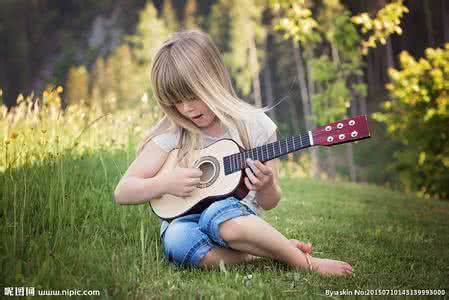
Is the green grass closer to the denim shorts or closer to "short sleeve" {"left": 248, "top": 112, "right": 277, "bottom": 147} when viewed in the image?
the denim shorts

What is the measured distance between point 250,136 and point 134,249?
2.80 feet

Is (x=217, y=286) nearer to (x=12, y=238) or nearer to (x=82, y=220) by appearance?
(x=12, y=238)

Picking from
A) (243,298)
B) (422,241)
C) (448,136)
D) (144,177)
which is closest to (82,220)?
(144,177)

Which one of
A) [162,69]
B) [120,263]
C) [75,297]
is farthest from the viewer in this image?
[162,69]

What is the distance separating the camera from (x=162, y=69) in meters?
2.65

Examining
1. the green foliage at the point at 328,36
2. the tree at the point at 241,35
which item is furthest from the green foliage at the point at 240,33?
the green foliage at the point at 328,36

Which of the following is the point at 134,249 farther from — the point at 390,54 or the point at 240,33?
the point at 240,33

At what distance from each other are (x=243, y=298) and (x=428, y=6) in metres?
9.58

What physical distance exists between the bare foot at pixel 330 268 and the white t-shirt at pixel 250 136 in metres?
0.45

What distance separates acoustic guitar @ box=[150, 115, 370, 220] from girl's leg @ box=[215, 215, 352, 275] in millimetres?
173

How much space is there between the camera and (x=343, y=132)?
7.41ft

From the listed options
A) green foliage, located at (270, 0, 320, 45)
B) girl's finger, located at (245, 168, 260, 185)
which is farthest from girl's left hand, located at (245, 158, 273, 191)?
green foliage, located at (270, 0, 320, 45)

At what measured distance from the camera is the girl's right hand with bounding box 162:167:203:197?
8.24 ft

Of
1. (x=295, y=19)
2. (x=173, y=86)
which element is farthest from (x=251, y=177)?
(x=295, y=19)
